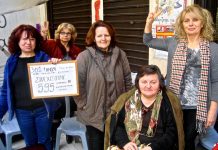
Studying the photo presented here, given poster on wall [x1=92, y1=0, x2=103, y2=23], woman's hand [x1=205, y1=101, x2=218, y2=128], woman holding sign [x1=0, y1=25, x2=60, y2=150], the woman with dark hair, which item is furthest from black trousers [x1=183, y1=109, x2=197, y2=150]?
poster on wall [x1=92, y1=0, x2=103, y2=23]

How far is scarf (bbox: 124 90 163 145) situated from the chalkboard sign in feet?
1.97

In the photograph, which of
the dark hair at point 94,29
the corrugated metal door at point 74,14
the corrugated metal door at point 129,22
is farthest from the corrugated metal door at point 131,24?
the dark hair at point 94,29

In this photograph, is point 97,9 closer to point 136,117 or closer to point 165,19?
point 165,19

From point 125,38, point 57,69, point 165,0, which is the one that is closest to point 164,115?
point 57,69

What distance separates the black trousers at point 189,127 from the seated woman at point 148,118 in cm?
14

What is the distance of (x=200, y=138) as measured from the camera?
2789 mm

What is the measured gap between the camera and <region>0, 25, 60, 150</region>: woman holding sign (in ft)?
9.65

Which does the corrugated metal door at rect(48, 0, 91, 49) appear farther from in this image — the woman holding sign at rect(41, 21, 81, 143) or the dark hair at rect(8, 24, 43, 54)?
the dark hair at rect(8, 24, 43, 54)

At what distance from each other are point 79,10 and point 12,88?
15.4ft

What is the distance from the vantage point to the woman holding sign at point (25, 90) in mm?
2941

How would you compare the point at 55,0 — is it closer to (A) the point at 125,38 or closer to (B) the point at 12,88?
(A) the point at 125,38

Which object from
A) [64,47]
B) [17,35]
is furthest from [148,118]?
[64,47]

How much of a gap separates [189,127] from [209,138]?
238 millimetres

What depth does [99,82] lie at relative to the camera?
280 centimetres
